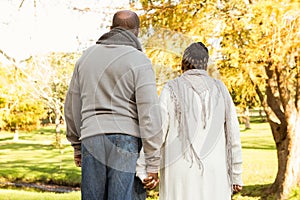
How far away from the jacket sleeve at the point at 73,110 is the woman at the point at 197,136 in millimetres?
506

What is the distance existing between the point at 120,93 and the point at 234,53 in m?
5.60

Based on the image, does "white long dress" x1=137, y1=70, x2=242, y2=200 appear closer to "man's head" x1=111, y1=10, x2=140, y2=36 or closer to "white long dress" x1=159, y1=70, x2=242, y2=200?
"white long dress" x1=159, y1=70, x2=242, y2=200

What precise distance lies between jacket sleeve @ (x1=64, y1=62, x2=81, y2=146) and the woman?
506 millimetres

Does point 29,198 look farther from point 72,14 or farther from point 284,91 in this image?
point 284,91

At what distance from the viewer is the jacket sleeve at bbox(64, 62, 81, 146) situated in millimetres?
2947

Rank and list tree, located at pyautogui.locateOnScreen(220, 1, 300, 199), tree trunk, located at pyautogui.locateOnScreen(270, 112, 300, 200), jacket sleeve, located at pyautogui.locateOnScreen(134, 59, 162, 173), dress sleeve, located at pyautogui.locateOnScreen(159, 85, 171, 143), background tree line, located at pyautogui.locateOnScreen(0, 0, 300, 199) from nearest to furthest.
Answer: jacket sleeve, located at pyautogui.locateOnScreen(134, 59, 162, 173) < dress sleeve, located at pyautogui.locateOnScreen(159, 85, 171, 143) < background tree line, located at pyautogui.locateOnScreen(0, 0, 300, 199) < tree, located at pyautogui.locateOnScreen(220, 1, 300, 199) < tree trunk, located at pyautogui.locateOnScreen(270, 112, 300, 200)

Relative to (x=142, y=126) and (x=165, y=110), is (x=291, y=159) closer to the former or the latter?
(x=165, y=110)

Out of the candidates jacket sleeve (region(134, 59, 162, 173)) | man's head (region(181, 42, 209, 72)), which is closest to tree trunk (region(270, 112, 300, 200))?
man's head (region(181, 42, 209, 72))

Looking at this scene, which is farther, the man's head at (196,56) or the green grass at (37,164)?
the green grass at (37,164)

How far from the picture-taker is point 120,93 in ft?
8.97

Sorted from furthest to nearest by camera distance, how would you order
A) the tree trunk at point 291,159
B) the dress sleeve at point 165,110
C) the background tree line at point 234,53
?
1. the tree trunk at point 291,159
2. the background tree line at point 234,53
3. the dress sleeve at point 165,110

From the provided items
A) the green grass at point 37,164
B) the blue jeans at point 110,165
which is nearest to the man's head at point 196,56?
the blue jeans at point 110,165

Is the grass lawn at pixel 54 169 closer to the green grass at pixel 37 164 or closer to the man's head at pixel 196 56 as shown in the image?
the green grass at pixel 37 164

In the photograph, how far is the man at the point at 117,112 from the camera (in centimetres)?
274
